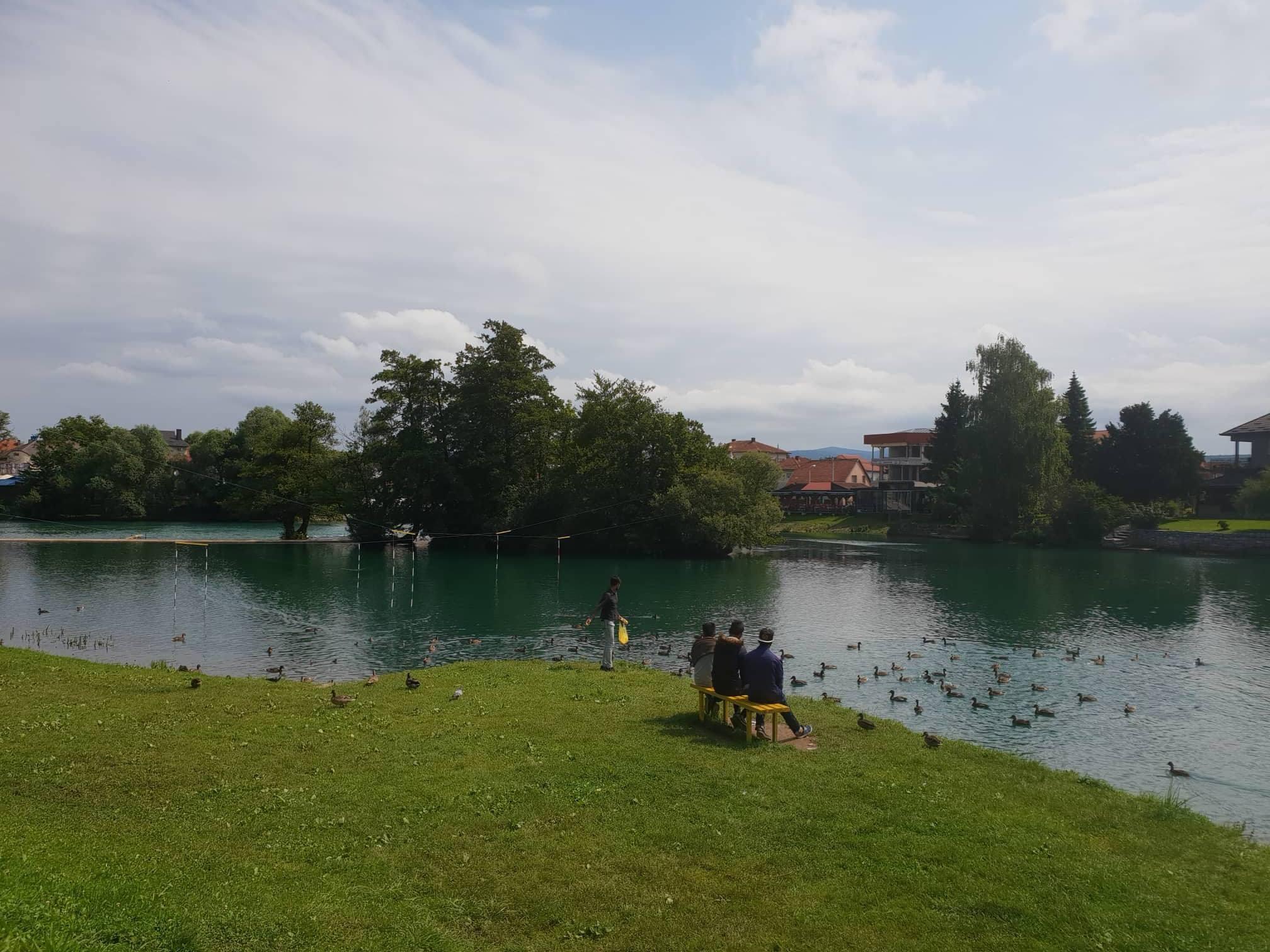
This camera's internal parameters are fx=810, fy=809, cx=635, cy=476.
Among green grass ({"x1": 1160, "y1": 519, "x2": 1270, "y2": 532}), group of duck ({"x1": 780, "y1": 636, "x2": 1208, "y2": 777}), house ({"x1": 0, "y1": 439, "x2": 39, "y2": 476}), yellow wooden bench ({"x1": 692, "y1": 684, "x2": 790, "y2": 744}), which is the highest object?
house ({"x1": 0, "y1": 439, "x2": 39, "y2": 476})

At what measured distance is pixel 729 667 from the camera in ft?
47.9

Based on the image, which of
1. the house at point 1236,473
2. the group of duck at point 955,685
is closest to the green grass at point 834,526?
the house at point 1236,473

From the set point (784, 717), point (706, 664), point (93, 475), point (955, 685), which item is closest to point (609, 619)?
point (706, 664)

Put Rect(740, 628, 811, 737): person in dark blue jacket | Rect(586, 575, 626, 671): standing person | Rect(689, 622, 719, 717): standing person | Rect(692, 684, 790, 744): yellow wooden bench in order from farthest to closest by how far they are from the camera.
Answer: Rect(586, 575, 626, 671): standing person, Rect(689, 622, 719, 717): standing person, Rect(740, 628, 811, 737): person in dark blue jacket, Rect(692, 684, 790, 744): yellow wooden bench

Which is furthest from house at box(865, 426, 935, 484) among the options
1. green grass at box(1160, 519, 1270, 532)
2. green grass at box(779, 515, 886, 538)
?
green grass at box(1160, 519, 1270, 532)

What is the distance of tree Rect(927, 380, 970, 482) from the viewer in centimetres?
10675

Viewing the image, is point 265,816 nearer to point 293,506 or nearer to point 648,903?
point 648,903

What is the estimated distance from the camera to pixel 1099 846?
1024 centimetres

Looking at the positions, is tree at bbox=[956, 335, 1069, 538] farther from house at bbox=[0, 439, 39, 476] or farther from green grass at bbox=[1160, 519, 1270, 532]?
house at bbox=[0, 439, 39, 476]

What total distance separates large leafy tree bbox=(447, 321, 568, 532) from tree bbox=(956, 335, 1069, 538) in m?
47.4

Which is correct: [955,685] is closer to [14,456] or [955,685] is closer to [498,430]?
[498,430]

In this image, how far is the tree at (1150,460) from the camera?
91.1 metres

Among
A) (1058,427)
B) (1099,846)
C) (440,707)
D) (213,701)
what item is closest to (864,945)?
(1099,846)

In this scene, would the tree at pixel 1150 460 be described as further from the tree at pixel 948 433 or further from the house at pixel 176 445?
the house at pixel 176 445
